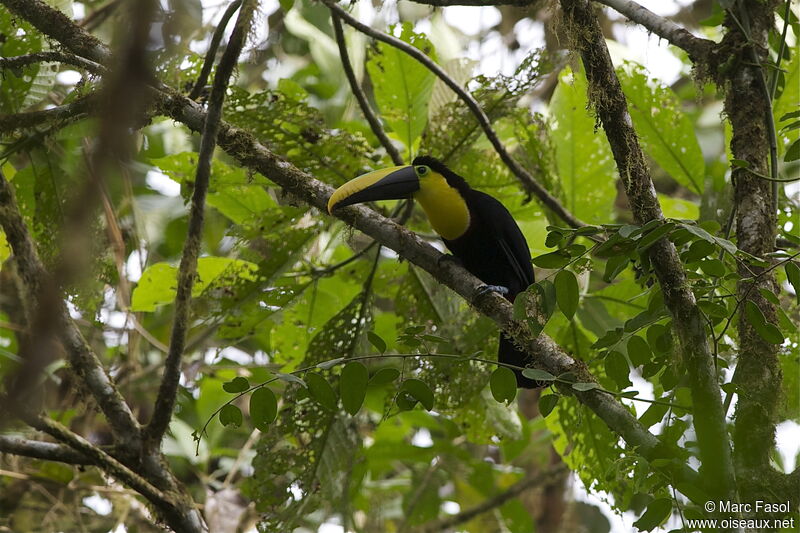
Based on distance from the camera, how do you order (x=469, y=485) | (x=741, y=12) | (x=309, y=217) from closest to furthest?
(x=741, y=12) < (x=309, y=217) < (x=469, y=485)

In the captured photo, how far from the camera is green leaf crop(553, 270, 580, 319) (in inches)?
77.0

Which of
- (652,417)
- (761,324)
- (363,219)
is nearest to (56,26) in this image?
(363,219)

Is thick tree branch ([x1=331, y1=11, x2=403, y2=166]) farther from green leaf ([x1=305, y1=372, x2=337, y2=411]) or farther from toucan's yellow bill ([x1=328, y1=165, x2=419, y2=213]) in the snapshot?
green leaf ([x1=305, y1=372, x2=337, y2=411])

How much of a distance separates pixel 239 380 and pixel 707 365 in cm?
117

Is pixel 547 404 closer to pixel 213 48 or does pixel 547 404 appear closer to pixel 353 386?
pixel 353 386

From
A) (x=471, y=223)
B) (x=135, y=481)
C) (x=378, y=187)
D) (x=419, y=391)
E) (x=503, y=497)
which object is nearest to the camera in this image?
(x=419, y=391)

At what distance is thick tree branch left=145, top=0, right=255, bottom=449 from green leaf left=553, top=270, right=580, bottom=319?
4.23 ft

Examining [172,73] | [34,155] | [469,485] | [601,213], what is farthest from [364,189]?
[469,485]

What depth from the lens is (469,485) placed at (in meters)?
5.18

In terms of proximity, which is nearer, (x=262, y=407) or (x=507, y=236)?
(x=262, y=407)

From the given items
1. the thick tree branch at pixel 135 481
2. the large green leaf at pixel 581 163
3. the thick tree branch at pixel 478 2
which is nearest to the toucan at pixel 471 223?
the large green leaf at pixel 581 163

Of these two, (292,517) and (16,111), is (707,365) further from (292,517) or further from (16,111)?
(16,111)

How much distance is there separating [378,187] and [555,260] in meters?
1.31

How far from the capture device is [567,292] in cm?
196
